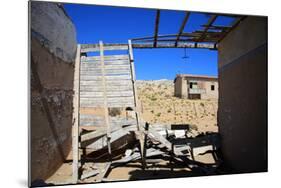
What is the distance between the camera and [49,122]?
184 inches

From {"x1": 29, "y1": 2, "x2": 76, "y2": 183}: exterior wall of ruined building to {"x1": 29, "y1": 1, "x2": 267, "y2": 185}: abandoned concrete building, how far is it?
0.01 metres

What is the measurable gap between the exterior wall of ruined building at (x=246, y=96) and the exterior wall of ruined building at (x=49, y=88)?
339 centimetres

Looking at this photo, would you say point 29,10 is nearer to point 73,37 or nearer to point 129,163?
point 73,37

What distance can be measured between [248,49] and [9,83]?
A: 3.90 m

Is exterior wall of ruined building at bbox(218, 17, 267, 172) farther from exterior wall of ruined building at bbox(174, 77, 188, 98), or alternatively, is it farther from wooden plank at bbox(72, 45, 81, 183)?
exterior wall of ruined building at bbox(174, 77, 188, 98)

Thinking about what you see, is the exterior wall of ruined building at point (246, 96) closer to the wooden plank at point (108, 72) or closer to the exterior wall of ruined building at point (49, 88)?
the wooden plank at point (108, 72)

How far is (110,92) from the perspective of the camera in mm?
4992

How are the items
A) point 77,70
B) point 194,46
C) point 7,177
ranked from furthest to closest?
point 194,46
point 77,70
point 7,177

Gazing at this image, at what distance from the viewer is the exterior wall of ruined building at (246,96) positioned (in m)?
4.61

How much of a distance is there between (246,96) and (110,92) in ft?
8.16

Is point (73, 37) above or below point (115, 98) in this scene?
above

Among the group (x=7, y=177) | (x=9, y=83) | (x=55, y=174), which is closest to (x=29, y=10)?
(x=9, y=83)

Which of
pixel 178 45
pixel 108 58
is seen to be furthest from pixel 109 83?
pixel 178 45

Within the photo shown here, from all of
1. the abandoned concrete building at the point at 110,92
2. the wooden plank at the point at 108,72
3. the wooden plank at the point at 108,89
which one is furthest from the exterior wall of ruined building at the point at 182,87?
the wooden plank at the point at 108,89
